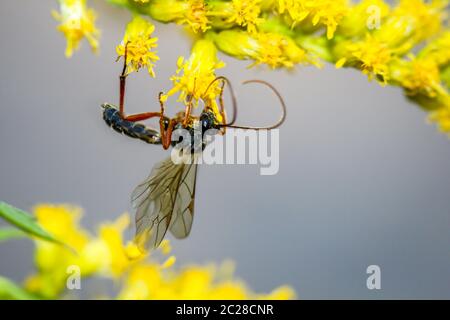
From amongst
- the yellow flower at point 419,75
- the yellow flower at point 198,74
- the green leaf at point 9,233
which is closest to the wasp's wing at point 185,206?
the yellow flower at point 198,74

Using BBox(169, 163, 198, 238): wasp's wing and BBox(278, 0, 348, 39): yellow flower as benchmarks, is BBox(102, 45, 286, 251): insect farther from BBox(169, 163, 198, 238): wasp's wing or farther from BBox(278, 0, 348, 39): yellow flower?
BBox(278, 0, 348, 39): yellow flower

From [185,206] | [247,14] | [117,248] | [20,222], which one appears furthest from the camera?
[117,248]

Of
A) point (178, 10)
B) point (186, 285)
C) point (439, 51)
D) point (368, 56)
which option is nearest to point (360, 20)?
point (368, 56)

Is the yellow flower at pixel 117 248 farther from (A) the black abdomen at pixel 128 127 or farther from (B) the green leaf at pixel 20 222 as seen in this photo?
(B) the green leaf at pixel 20 222

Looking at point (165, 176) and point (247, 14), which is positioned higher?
point (247, 14)

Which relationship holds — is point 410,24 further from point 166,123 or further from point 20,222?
point 20,222

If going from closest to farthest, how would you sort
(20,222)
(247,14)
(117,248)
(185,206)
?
(20,222)
(247,14)
(185,206)
(117,248)
